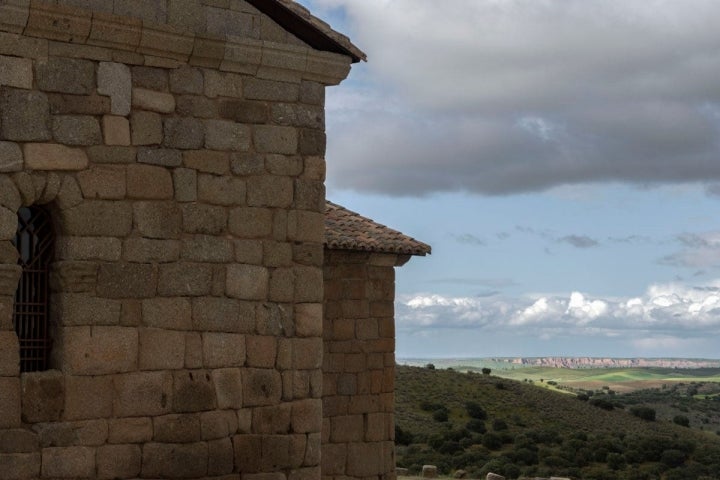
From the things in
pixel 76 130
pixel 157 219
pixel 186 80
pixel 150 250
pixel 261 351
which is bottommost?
pixel 261 351

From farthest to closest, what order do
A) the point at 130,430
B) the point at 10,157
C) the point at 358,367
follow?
the point at 358,367 → the point at 130,430 → the point at 10,157

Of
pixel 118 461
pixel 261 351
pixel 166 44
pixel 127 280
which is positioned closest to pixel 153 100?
pixel 166 44

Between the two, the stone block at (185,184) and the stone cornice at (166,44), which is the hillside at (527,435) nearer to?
the stone cornice at (166,44)

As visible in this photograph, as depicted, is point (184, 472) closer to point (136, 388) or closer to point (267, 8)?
point (136, 388)

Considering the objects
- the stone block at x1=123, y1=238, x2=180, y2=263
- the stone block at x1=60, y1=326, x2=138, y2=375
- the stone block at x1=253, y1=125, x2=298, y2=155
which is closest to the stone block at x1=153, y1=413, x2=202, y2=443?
the stone block at x1=60, y1=326, x2=138, y2=375

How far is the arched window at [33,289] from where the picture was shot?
308 inches

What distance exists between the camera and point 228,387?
8359mm

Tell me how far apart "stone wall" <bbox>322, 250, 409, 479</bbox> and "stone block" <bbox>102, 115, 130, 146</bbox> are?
5.15 meters

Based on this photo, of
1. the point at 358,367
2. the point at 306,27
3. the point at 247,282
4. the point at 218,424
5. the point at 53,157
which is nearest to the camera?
the point at 53,157

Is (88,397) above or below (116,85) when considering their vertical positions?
below

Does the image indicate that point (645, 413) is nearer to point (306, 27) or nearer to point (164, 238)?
point (306, 27)

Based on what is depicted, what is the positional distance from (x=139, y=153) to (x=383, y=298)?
19.1 feet

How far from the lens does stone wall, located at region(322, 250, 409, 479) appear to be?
12859mm

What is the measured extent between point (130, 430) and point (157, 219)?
1.60m
